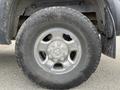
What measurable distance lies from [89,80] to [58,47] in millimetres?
748

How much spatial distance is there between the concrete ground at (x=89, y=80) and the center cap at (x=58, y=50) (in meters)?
0.46

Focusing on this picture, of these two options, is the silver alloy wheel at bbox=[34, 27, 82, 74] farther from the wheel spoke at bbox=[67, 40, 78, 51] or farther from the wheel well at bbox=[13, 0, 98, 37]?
the wheel well at bbox=[13, 0, 98, 37]

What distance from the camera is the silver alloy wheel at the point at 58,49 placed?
398cm

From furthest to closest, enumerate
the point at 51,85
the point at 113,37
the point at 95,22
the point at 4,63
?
1. the point at 4,63
2. the point at 95,22
3. the point at 113,37
4. the point at 51,85

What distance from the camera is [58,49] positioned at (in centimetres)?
399

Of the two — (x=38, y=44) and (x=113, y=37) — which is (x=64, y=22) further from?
(x=113, y=37)

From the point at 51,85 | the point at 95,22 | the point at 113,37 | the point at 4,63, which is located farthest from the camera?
the point at 4,63

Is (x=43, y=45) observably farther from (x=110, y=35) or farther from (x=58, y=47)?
(x=110, y=35)

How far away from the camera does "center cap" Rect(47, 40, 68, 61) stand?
13.1 feet

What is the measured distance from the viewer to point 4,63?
208 inches

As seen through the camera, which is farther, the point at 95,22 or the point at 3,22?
the point at 95,22

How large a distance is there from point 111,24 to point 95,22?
2.19ft

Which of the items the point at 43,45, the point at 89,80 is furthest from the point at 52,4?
the point at 89,80

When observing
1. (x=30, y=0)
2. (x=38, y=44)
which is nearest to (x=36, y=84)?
(x=38, y=44)
